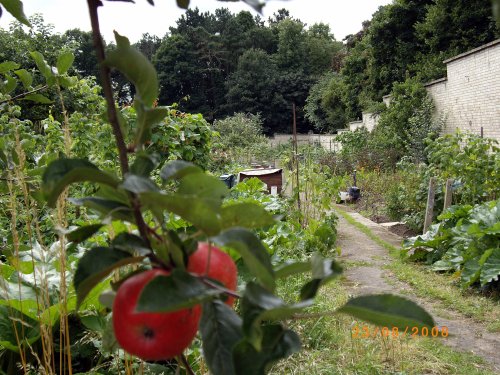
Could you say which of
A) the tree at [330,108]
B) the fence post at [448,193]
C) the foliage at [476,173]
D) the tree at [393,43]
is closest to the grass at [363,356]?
the fence post at [448,193]

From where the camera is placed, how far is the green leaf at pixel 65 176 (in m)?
0.29

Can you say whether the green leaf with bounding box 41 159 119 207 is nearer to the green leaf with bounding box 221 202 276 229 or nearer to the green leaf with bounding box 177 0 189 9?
the green leaf with bounding box 221 202 276 229

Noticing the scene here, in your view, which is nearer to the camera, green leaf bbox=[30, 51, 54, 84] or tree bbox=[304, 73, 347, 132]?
green leaf bbox=[30, 51, 54, 84]

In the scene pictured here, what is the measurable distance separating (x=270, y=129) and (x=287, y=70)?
5512 millimetres

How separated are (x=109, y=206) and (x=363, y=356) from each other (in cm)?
278

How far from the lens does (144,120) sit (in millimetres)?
326

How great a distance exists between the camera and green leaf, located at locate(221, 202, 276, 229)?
294mm

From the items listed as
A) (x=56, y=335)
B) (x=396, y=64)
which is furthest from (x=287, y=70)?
(x=56, y=335)

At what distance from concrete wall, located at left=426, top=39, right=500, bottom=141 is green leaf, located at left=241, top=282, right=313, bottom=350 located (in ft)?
31.1

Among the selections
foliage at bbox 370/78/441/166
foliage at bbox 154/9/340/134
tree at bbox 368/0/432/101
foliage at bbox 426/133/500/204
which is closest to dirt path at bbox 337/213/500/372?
foliage at bbox 426/133/500/204

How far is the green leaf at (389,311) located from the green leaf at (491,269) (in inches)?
163

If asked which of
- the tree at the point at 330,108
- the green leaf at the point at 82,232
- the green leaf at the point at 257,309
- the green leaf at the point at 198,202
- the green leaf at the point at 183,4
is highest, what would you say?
the tree at the point at 330,108

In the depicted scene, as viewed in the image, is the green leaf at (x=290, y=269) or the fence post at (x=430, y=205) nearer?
the green leaf at (x=290, y=269)

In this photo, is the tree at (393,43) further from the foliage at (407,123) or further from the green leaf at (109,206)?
the green leaf at (109,206)
